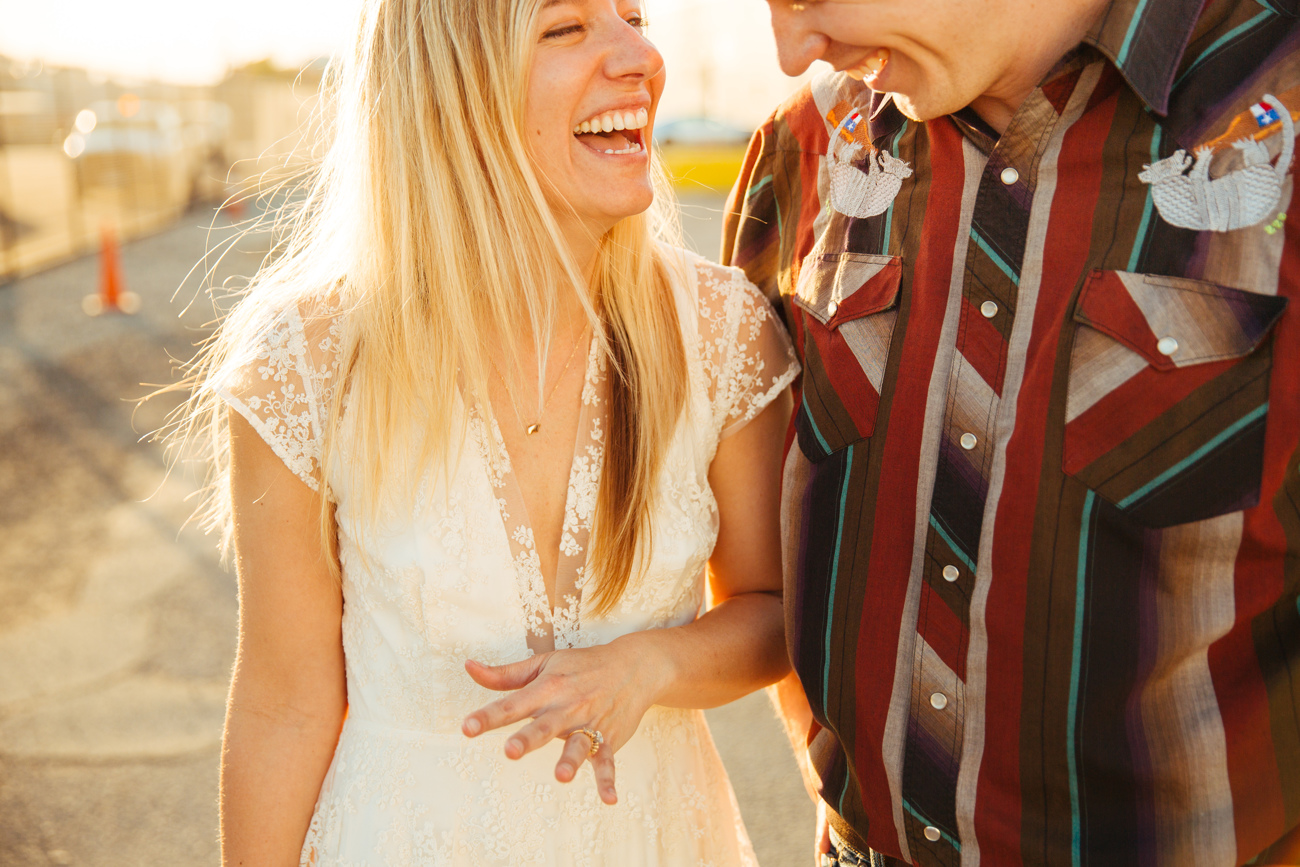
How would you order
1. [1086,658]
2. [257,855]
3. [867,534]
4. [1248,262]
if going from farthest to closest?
1. [257,855]
2. [867,534]
3. [1086,658]
4. [1248,262]

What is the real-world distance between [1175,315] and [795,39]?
0.67 meters

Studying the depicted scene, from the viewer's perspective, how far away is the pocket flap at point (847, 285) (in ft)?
5.39

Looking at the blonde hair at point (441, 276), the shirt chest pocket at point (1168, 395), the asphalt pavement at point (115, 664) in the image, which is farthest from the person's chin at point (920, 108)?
the asphalt pavement at point (115, 664)

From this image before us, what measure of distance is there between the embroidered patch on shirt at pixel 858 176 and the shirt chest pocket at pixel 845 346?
0.09 meters

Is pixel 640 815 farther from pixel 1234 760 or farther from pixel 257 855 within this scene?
pixel 1234 760

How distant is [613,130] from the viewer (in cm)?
198

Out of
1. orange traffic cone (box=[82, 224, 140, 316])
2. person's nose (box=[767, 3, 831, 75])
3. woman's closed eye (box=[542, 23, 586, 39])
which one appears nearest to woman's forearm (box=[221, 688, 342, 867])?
woman's closed eye (box=[542, 23, 586, 39])

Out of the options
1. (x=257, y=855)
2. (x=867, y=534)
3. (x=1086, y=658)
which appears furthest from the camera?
(x=257, y=855)

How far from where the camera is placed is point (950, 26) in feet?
4.78

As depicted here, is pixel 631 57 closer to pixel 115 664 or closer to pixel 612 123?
pixel 612 123

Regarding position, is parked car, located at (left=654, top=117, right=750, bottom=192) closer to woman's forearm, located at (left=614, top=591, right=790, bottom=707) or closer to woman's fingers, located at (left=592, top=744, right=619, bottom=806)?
woman's forearm, located at (left=614, top=591, right=790, bottom=707)

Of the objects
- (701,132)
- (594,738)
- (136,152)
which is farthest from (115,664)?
(701,132)

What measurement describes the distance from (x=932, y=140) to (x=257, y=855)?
1623 mm

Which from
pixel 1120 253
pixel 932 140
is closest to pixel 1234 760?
pixel 1120 253
